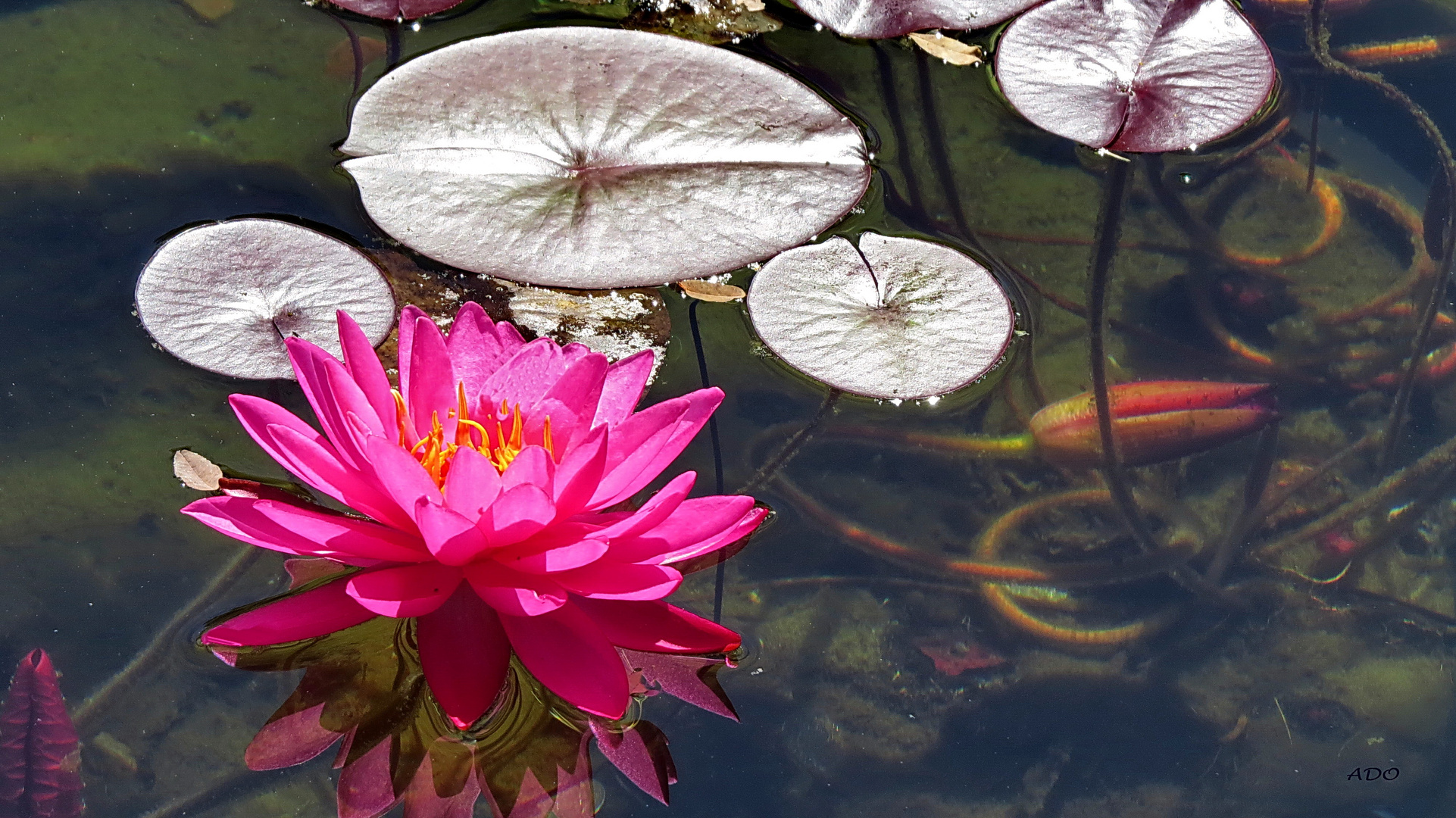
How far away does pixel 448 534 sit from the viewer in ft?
6.04

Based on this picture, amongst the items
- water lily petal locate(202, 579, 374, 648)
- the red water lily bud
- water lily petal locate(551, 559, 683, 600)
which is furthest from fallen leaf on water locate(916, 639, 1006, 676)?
water lily petal locate(202, 579, 374, 648)

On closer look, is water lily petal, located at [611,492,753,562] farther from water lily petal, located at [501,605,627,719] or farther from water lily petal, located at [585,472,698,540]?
water lily petal, located at [501,605,627,719]

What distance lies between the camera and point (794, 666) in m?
2.28

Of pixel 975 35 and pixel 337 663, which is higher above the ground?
pixel 975 35

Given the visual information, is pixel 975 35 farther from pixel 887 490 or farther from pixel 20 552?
pixel 20 552

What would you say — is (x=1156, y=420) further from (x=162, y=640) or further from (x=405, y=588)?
(x=162, y=640)

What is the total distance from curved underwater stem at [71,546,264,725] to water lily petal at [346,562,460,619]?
457 millimetres

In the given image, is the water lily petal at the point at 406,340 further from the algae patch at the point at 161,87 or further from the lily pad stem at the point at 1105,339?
the lily pad stem at the point at 1105,339

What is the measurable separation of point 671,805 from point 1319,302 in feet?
7.85

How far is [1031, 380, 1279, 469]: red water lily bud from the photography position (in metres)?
2.69

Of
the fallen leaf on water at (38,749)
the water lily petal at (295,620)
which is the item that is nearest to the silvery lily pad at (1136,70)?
the water lily petal at (295,620)

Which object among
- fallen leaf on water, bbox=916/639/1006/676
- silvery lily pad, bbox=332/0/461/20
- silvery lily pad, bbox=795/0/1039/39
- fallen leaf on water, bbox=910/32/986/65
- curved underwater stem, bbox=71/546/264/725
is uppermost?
silvery lily pad, bbox=795/0/1039/39

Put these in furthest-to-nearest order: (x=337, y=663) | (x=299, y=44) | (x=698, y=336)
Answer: (x=299, y=44) < (x=698, y=336) < (x=337, y=663)

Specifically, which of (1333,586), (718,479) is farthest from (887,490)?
(1333,586)
